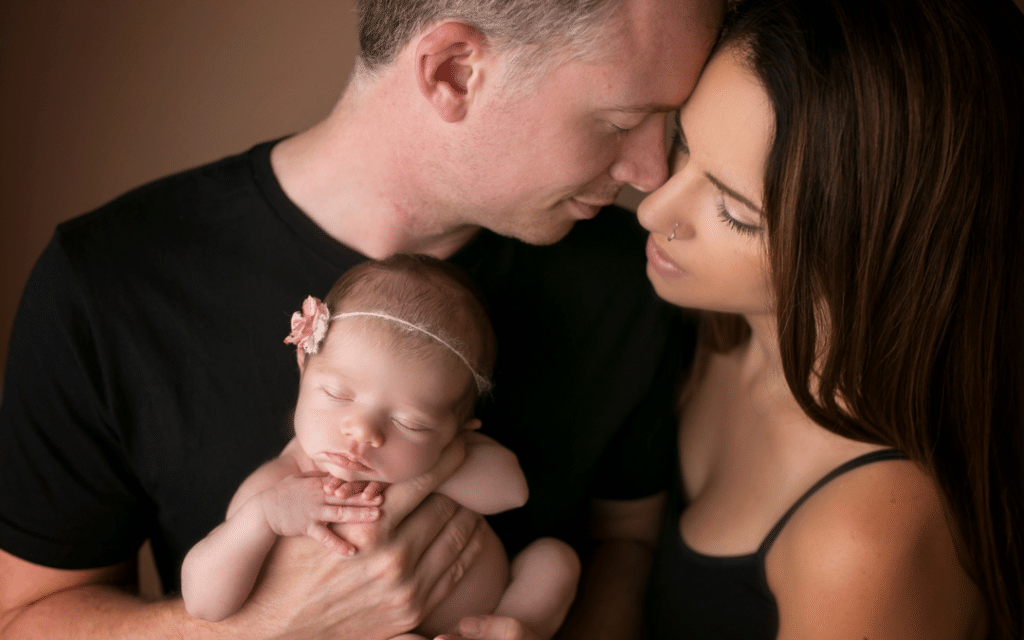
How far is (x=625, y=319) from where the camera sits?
5.90ft

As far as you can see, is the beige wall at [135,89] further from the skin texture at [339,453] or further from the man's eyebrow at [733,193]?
the man's eyebrow at [733,193]

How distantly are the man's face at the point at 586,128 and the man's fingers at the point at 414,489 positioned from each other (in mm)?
529

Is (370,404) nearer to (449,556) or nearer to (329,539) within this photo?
(329,539)

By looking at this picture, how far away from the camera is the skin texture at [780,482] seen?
1315mm

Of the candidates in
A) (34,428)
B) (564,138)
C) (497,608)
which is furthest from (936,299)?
(34,428)

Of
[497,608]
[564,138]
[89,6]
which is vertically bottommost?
[497,608]

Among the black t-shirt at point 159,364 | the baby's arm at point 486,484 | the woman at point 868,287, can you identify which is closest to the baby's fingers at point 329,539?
the baby's arm at point 486,484

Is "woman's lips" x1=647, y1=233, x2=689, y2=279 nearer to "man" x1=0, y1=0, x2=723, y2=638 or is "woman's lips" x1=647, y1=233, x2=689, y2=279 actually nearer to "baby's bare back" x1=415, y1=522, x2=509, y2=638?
"man" x1=0, y1=0, x2=723, y2=638

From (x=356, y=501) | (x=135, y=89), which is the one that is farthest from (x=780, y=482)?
(x=135, y=89)

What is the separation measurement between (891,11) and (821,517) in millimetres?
947

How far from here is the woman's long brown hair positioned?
127cm

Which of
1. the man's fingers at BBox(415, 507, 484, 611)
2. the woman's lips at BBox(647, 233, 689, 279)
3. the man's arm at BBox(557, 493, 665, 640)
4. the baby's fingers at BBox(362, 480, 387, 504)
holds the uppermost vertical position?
the woman's lips at BBox(647, 233, 689, 279)

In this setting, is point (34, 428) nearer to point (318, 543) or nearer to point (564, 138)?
point (318, 543)

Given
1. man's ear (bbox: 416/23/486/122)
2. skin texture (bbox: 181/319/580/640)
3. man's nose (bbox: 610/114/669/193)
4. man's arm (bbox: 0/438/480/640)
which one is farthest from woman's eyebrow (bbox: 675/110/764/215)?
man's arm (bbox: 0/438/480/640)
